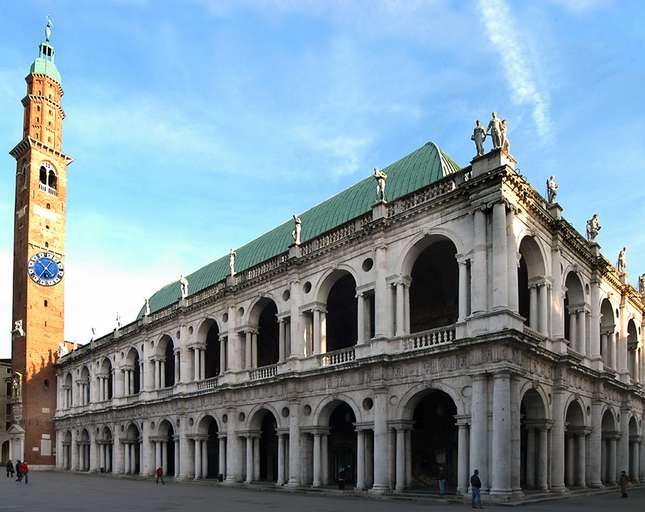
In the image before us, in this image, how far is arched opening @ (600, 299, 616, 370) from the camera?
38.2m

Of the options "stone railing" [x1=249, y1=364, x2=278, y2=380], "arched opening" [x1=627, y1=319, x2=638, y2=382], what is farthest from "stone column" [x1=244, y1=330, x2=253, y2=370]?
"arched opening" [x1=627, y1=319, x2=638, y2=382]

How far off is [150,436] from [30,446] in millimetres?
24848

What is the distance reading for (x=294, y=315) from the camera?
35.9m

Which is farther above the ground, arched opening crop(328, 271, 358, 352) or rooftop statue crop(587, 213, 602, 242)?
rooftop statue crop(587, 213, 602, 242)

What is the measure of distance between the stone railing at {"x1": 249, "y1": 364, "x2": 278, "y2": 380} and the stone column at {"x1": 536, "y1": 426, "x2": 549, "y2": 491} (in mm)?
14659

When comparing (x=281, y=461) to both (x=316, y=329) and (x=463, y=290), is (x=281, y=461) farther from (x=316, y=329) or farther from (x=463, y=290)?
(x=463, y=290)

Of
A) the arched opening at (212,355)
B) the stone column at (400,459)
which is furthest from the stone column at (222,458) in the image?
the stone column at (400,459)

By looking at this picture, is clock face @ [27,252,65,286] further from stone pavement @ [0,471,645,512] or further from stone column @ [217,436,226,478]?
stone pavement @ [0,471,645,512]

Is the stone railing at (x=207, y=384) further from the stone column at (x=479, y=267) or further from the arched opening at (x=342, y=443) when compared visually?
the stone column at (x=479, y=267)

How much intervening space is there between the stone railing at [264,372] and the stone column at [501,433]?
14.9 m

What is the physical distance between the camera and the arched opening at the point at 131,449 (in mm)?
53000

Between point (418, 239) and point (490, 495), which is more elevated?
point (418, 239)

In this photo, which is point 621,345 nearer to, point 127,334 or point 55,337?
point 127,334

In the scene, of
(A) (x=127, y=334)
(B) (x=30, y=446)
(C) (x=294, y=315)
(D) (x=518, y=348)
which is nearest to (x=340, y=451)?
(C) (x=294, y=315)
